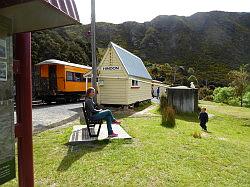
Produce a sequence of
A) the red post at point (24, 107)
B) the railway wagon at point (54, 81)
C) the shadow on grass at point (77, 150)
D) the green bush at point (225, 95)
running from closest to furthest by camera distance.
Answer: the red post at point (24, 107)
the shadow on grass at point (77, 150)
the railway wagon at point (54, 81)
the green bush at point (225, 95)

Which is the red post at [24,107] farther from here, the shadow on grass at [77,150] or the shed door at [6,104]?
the shadow on grass at [77,150]

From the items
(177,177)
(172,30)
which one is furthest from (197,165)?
(172,30)

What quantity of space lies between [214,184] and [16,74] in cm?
386

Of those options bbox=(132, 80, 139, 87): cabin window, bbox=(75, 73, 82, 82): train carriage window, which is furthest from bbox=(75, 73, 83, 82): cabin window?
bbox=(132, 80, 139, 87): cabin window

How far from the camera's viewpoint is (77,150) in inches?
303

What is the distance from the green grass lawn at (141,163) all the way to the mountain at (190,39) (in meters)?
68.2

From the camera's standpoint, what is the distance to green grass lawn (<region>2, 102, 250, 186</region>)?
19.1 feet

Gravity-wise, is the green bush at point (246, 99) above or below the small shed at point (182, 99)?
below

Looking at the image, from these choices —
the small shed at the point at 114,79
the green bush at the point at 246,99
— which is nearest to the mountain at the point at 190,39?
the green bush at the point at 246,99

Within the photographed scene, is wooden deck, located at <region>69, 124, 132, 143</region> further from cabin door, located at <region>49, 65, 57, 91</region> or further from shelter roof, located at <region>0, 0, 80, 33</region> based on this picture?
cabin door, located at <region>49, 65, 57, 91</region>

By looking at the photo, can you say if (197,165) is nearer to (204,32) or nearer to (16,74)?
(16,74)

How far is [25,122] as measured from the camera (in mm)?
3875

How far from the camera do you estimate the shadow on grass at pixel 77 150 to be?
6.61m

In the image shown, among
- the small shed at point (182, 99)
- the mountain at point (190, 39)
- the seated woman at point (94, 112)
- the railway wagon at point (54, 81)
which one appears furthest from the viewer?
the mountain at point (190, 39)
